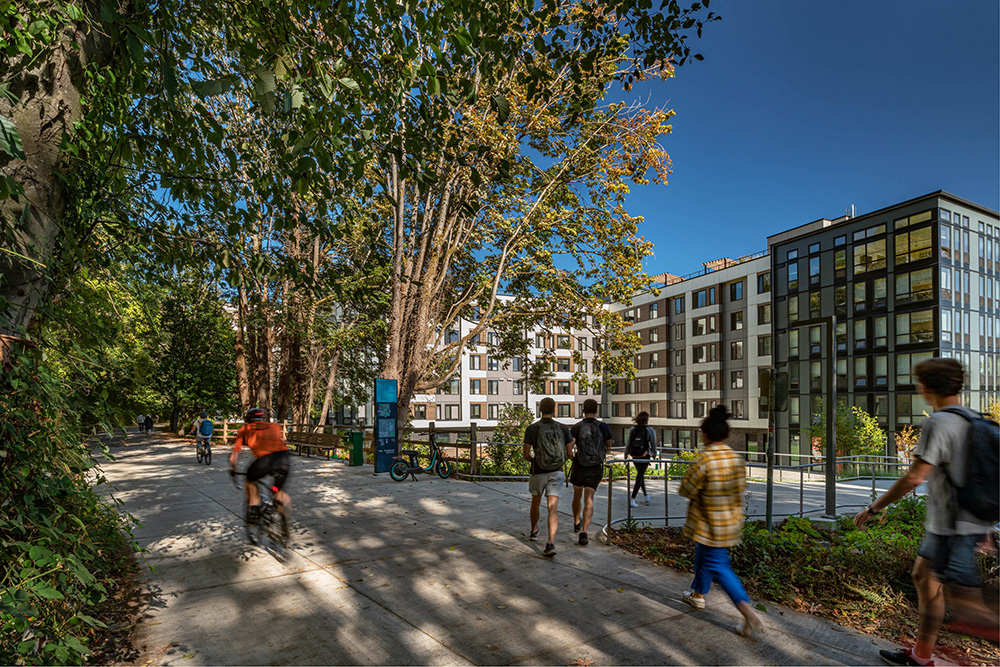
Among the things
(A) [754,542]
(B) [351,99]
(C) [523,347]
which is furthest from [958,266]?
(B) [351,99]

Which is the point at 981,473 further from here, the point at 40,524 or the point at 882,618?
the point at 40,524

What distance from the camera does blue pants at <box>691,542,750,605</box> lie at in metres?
4.81

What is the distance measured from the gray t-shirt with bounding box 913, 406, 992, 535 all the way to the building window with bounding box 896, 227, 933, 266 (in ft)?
148

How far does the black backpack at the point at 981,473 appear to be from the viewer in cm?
358

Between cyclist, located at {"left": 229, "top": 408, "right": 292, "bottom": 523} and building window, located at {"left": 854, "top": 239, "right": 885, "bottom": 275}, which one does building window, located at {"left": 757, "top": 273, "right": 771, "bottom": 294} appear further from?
cyclist, located at {"left": 229, "top": 408, "right": 292, "bottom": 523}

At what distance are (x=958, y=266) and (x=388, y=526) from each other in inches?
1820

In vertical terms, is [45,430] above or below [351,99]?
below

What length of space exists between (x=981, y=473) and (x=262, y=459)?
7339 mm

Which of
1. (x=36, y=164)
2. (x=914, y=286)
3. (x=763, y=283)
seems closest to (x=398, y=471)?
(x=36, y=164)

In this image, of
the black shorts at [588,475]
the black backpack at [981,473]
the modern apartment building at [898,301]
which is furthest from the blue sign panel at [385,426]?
the modern apartment building at [898,301]

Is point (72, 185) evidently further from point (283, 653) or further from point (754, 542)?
point (754, 542)

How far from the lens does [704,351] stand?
58062 mm

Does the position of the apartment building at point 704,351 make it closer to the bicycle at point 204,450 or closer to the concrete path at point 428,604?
the bicycle at point 204,450

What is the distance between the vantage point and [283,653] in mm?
4500
